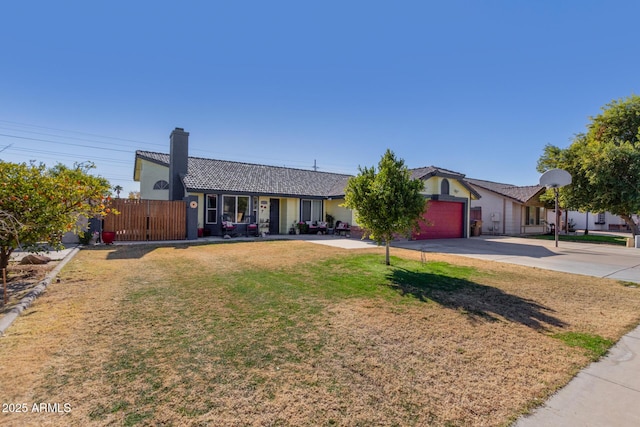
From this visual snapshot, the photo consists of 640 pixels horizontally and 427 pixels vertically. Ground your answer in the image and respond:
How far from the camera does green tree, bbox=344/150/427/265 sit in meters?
8.12

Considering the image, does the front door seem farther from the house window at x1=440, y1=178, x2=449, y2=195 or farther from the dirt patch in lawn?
the dirt patch in lawn

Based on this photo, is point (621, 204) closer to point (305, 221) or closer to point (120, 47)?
point (305, 221)

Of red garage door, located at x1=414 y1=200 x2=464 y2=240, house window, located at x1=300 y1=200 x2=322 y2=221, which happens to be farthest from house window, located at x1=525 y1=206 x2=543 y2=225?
house window, located at x1=300 y1=200 x2=322 y2=221

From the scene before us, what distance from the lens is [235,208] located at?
18.8 m

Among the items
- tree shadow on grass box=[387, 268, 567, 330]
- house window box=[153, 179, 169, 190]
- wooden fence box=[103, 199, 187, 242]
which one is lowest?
tree shadow on grass box=[387, 268, 567, 330]

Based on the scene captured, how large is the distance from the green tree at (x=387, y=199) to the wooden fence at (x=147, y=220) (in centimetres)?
1138

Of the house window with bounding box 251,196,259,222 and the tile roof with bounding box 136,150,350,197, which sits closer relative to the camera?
the tile roof with bounding box 136,150,350,197

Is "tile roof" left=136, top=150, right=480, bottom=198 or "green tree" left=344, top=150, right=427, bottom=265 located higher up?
"tile roof" left=136, top=150, right=480, bottom=198

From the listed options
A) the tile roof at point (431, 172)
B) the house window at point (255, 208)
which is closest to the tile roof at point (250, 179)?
the house window at point (255, 208)

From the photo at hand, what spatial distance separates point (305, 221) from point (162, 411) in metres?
18.8

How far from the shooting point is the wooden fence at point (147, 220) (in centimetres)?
1477

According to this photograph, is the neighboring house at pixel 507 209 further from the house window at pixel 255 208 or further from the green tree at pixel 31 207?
the green tree at pixel 31 207

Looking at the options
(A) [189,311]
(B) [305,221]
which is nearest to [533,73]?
(B) [305,221]

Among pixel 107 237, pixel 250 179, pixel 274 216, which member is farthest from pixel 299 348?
pixel 250 179
